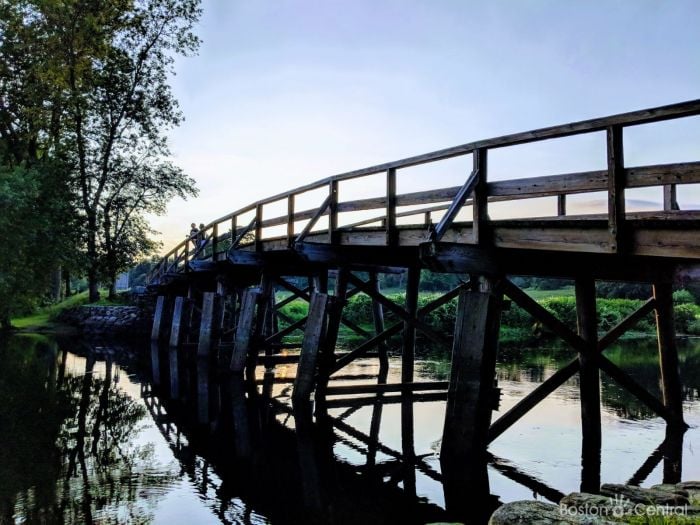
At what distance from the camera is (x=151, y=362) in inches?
754

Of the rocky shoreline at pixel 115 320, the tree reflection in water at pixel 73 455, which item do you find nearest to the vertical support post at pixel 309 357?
the tree reflection in water at pixel 73 455

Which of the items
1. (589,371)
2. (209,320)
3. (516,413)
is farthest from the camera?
(209,320)

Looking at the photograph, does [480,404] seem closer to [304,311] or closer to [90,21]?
[90,21]

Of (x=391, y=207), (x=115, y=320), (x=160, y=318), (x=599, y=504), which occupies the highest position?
(x=391, y=207)

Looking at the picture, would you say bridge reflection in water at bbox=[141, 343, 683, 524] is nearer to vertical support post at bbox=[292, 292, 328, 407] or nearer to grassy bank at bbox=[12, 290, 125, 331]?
vertical support post at bbox=[292, 292, 328, 407]

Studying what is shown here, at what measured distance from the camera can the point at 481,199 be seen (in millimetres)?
7191

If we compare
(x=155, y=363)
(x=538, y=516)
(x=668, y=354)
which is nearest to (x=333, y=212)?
(x=668, y=354)

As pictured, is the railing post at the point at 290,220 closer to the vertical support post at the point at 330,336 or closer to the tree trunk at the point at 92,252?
the vertical support post at the point at 330,336

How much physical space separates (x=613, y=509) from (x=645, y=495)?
0.55m

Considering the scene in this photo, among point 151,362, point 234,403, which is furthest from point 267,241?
point 151,362

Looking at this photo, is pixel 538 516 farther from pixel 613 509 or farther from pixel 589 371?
pixel 589 371

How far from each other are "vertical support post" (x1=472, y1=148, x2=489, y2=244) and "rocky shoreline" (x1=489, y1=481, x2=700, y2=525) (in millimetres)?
3240

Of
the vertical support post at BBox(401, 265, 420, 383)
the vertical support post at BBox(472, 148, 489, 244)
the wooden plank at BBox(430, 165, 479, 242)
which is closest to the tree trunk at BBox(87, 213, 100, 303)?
the vertical support post at BBox(401, 265, 420, 383)

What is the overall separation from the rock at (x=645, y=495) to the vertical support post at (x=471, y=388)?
2080 mm
